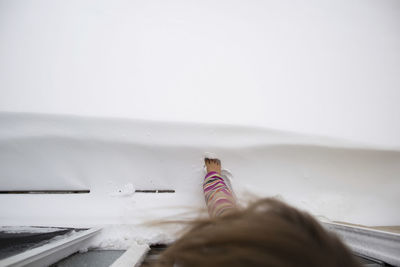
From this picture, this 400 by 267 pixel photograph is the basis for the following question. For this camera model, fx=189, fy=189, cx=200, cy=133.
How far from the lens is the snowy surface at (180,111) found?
617 mm

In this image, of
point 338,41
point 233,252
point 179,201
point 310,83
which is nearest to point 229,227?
point 233,252

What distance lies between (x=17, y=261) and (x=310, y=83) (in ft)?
3.28

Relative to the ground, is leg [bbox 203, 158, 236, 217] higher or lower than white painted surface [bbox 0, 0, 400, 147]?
lower

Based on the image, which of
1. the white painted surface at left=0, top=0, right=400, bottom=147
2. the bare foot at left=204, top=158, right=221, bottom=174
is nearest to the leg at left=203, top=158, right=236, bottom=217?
the bare foot at left=204, top=158, right=221, bottom=174

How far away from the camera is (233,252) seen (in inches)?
7.9

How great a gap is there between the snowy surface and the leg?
50mm

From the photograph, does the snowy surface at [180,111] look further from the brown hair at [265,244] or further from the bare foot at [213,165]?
the brown hair at [265,244]

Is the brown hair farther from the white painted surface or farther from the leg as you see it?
the white painted surface

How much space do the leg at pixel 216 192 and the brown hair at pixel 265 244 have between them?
0.79 feet

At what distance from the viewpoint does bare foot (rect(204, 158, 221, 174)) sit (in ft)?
2.12

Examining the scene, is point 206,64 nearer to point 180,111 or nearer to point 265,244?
point 180,111

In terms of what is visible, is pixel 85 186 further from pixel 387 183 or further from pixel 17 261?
pixel 387 183

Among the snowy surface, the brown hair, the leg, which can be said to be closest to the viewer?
the brown hair

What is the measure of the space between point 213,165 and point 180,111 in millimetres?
231
